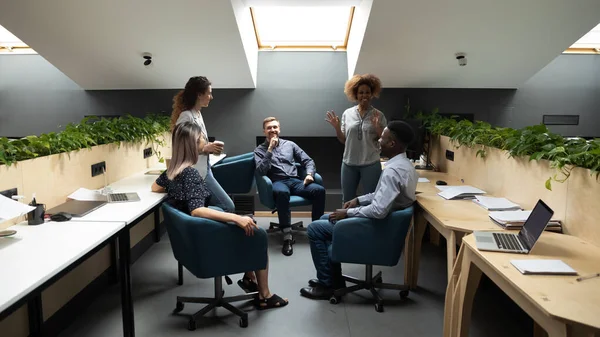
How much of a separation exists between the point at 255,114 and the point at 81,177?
284 centimetres

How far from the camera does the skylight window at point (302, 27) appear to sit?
505 centimetres

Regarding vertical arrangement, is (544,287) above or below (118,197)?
below

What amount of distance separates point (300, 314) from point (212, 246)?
81 centimetres

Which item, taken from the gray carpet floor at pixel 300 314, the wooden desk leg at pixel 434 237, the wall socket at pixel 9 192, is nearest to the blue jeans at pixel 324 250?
the gray carpet floor at pixel 300 314

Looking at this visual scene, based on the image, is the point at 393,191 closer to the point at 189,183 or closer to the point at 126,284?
the point at 189,183

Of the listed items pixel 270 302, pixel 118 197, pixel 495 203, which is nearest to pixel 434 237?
pixel 495 203

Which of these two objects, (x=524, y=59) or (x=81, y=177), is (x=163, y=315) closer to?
(x=81, y=177)

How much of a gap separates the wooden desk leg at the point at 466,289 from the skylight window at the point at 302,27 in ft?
11.6

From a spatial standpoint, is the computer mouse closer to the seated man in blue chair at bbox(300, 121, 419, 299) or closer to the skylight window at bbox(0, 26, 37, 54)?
the seated man in blue chair at bbox(300, 121, 419, 299)

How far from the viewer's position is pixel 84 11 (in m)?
3.96

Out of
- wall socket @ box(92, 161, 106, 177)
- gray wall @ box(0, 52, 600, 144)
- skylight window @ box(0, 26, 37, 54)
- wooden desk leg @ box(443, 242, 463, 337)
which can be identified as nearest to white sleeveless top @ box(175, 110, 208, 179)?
wall socket @ box(92, 161, 106, 177)

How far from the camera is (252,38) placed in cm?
520

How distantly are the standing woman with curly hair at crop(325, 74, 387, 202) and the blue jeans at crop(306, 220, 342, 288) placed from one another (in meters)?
1.00

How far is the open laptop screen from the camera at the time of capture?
1948 millimetres
